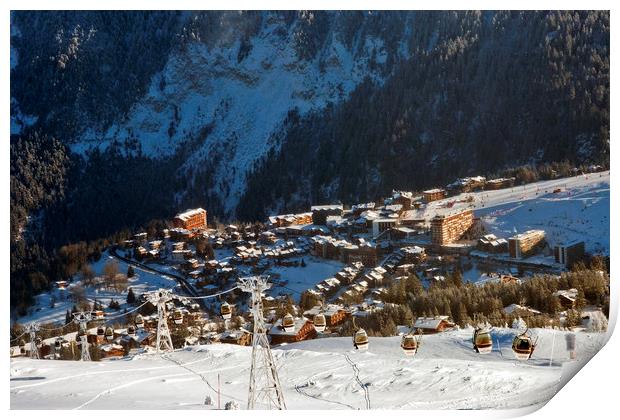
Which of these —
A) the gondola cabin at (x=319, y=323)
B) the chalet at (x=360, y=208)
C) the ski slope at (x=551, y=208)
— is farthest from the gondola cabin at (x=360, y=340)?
the chalet at (x=360, y=208)

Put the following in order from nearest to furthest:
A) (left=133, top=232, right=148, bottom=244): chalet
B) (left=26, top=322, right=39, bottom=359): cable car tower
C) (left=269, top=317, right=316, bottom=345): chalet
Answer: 1. (left=269, top=317, right=316, bottom=345): chalet
2. (left=26, top=322, right=39, bottom=359): cable car tower
3. (left=133, top=232, right=148, bottom=244): chalet

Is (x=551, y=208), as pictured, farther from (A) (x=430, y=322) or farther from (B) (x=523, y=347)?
(B) (x=523, y=347)

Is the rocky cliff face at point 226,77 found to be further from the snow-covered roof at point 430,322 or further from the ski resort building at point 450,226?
the snow-covered roof at point 430,322

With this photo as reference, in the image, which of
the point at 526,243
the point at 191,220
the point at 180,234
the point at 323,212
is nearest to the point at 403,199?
the point at 323,212

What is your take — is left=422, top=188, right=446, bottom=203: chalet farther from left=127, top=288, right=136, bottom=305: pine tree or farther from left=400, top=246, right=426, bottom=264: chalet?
left=127, top=288, right=136, bottom=305: pine tree

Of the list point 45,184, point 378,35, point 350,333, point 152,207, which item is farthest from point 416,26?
point 350,333

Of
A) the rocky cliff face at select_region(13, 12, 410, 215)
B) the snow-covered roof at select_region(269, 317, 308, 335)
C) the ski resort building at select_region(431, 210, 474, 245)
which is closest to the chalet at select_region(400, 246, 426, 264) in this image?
the ski resort building at select_region(431, 210, 474, 245)

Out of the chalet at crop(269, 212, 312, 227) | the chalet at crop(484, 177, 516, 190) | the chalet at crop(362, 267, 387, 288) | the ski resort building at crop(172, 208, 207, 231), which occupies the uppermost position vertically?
the chalet at crop(484, 177, 516, 190)
